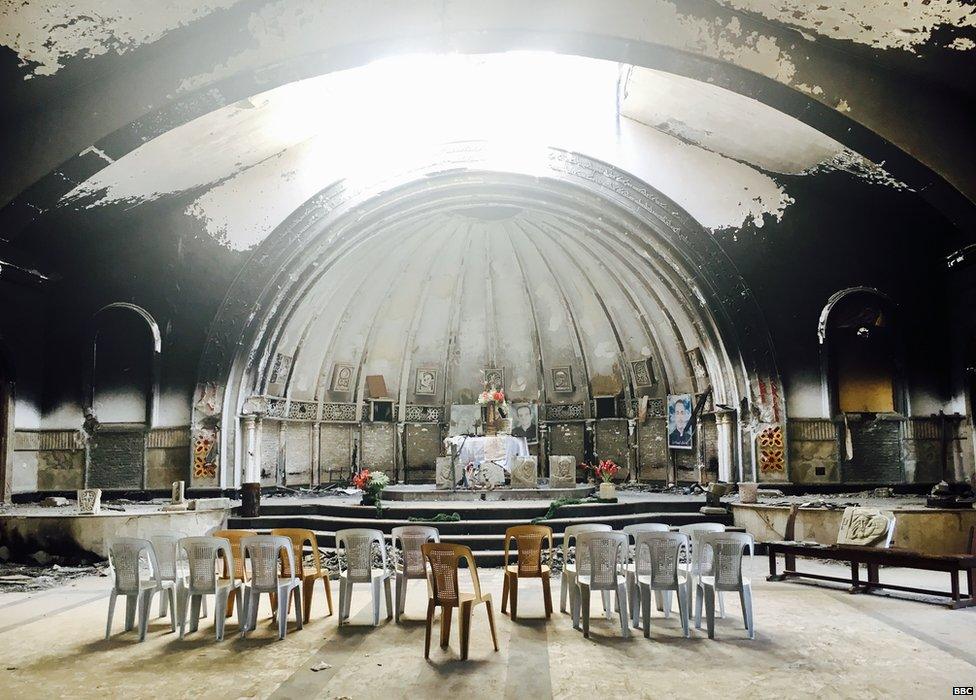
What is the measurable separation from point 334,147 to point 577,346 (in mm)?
6835

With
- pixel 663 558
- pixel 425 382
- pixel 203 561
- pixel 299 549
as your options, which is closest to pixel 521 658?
pixel 663 558

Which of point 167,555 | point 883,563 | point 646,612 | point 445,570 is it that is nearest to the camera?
point 445,570

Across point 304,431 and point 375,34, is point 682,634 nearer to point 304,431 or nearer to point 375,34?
point 375,34

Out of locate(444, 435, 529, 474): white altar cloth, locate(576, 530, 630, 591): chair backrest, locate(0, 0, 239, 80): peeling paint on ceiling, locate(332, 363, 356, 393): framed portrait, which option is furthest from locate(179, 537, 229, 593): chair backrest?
locate(332, 363, 356, 393): framed portrait

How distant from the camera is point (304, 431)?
1509 cm

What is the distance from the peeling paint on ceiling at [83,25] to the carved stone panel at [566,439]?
1205 centimetres

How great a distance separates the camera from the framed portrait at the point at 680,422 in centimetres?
1403

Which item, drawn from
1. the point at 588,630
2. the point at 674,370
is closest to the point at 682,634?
the point at 588,630

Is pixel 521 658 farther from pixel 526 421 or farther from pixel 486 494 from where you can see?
pixel 526 421

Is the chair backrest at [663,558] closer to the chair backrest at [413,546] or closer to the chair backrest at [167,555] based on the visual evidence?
the chair backrest at [413,546]

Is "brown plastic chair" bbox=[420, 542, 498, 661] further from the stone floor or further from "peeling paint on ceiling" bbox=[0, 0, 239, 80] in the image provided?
"peeling paint on ceiling" bbox=[0, 0, 239, 80]

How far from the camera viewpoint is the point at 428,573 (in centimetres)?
620

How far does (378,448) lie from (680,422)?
6396mm

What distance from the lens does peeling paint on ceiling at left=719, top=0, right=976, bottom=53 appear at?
18.4ft
